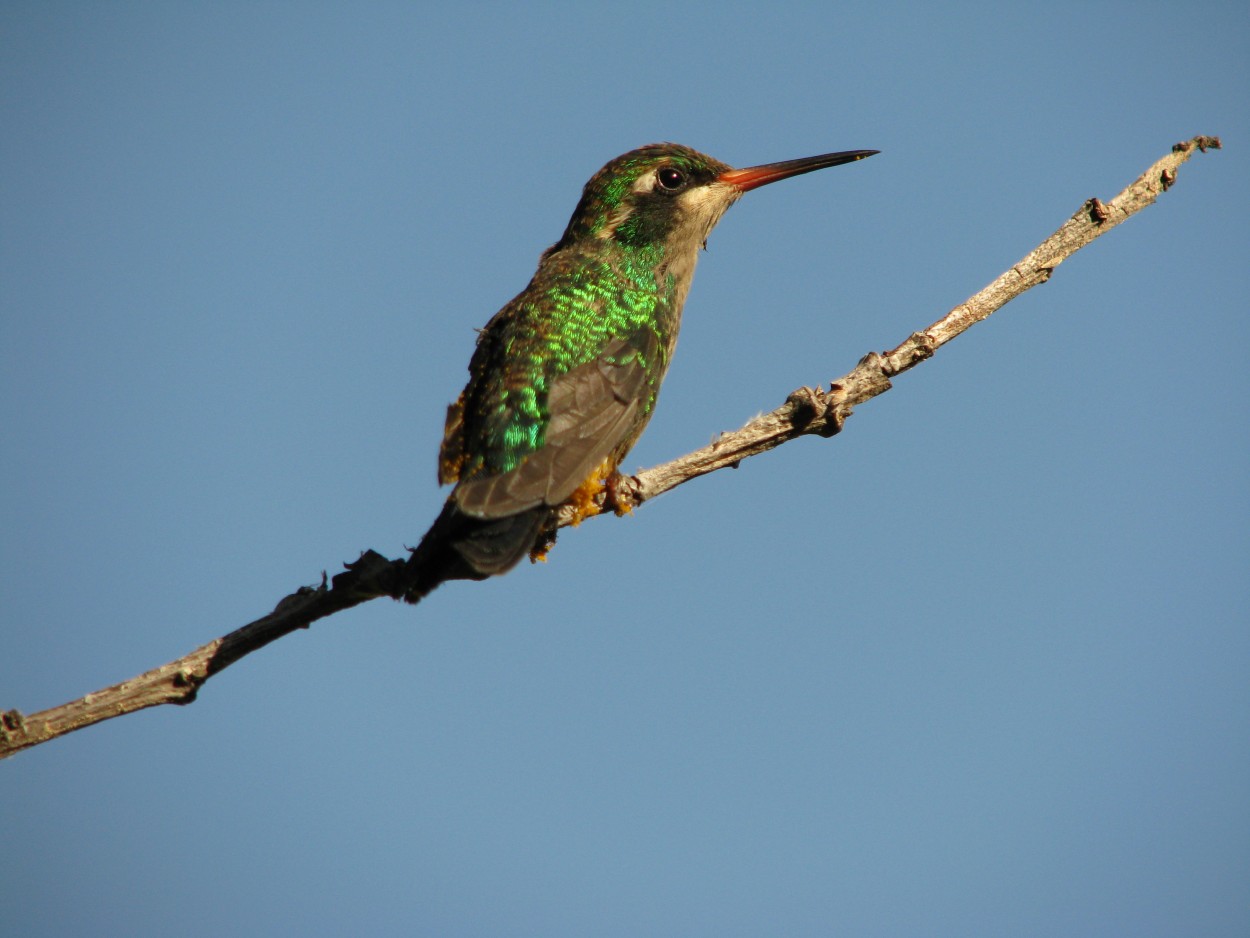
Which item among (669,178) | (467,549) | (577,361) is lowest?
(467,549)

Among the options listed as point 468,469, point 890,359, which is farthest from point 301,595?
point 890,359

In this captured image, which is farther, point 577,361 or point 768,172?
point 768,172

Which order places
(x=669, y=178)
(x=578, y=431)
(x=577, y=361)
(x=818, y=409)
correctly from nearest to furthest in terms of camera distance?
(x=818, y=409), (x=578, y=431), (x=577, y=361), (x=669, y=178)

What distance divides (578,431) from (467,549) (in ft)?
4.37

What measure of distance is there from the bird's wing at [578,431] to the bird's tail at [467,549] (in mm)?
91

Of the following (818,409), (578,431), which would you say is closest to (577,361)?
(578,431)

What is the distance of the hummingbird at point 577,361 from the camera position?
5.93 meters

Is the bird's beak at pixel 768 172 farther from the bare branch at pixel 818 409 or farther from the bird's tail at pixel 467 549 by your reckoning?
the bird's tail at pixel 467 549

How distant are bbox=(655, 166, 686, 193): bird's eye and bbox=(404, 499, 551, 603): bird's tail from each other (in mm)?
3551

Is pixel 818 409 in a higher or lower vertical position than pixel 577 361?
lower

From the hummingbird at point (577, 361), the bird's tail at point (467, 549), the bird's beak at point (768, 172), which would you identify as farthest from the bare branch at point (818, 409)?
the bird's beak at point (768, 172)

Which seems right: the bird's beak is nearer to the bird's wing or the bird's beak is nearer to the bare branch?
the bird's wing

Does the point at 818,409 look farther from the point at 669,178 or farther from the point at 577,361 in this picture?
the point at 669,178

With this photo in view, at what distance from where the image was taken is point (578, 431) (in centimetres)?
673
